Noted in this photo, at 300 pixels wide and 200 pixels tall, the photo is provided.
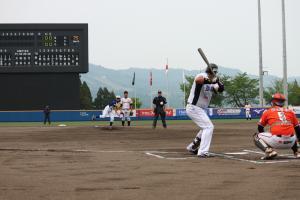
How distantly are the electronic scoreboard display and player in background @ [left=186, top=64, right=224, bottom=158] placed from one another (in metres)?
29.1

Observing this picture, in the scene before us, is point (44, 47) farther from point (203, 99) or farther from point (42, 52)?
point (203, 99)

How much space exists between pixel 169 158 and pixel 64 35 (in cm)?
3117

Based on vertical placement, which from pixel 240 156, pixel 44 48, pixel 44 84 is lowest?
pixel 240 156

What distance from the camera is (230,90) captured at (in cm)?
9994

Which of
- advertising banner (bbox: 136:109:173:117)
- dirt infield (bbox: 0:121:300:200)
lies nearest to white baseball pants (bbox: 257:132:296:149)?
dirt infield (bbox: 0:121:300:200)

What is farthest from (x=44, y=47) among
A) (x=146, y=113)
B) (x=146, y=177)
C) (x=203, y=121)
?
(x=146, y=177)

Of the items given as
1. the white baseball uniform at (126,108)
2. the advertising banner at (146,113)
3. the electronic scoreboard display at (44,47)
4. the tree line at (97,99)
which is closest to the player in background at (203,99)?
the white baseball uniform at (126,108)

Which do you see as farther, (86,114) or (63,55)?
(86,114)

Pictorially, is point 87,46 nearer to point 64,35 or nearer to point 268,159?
point 64,35

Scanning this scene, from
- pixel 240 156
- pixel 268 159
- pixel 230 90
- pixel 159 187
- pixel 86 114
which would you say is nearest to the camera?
pixel 159 187

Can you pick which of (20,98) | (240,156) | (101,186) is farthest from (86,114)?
(101,186)

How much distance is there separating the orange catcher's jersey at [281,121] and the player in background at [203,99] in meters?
1.32

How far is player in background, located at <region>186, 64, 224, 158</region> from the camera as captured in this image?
11.4 m

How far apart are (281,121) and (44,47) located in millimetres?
31978
